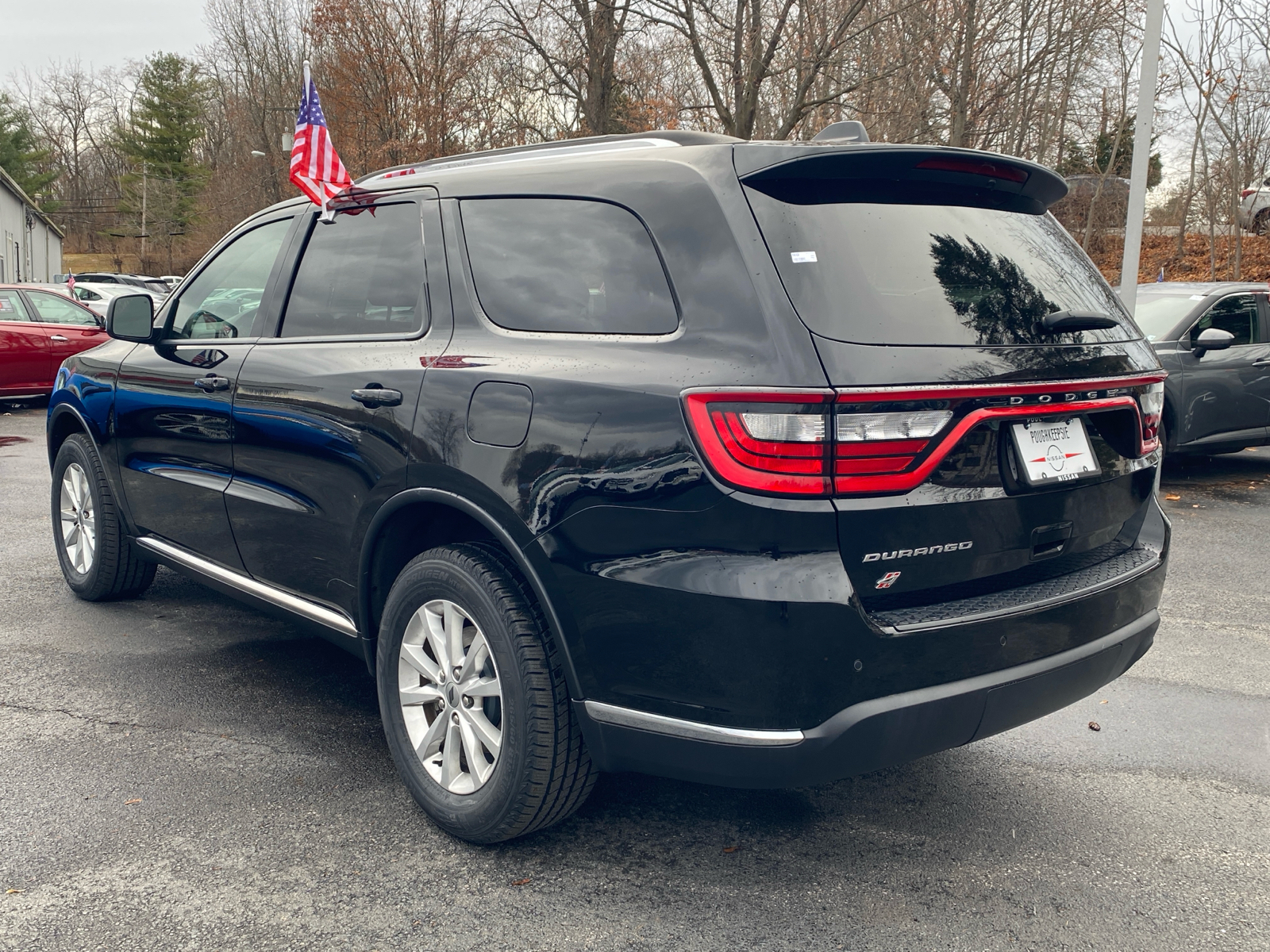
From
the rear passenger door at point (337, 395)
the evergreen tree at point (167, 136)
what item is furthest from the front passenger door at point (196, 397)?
the evergreen tree at point (167, 136)

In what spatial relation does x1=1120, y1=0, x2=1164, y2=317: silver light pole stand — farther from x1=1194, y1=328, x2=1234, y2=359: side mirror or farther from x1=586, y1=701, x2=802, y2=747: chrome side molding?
x1=586, y1=701, x2=802, y2=747: chrome side molding

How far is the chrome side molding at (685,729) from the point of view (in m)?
2.27

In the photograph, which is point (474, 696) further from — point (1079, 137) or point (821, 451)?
point (1079, 137)

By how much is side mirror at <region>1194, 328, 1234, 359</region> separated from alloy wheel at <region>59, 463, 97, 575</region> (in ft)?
25.3

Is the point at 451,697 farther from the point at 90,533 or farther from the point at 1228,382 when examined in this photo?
the point at 1228,382

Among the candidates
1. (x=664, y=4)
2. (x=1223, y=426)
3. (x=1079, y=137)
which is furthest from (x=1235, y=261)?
(x=1223, y=426)

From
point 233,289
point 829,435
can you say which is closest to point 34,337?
point 233,289

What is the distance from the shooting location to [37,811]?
3018 mm

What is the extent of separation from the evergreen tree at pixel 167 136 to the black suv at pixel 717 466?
75.3 metres

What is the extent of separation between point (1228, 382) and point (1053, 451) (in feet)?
23.7

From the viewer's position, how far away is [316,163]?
375 cm

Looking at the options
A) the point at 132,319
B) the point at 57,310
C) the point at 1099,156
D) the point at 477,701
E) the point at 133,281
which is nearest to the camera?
the point at 477,701

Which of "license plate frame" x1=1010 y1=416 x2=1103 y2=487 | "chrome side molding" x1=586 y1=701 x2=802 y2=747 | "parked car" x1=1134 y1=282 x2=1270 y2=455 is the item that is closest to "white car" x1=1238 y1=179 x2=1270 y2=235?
"parked car" x1=1134 y1=282 x2=1270 y2=455

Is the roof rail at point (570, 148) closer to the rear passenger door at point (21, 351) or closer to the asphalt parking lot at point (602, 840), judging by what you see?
the asphalt parking lot at point (602, 840)
